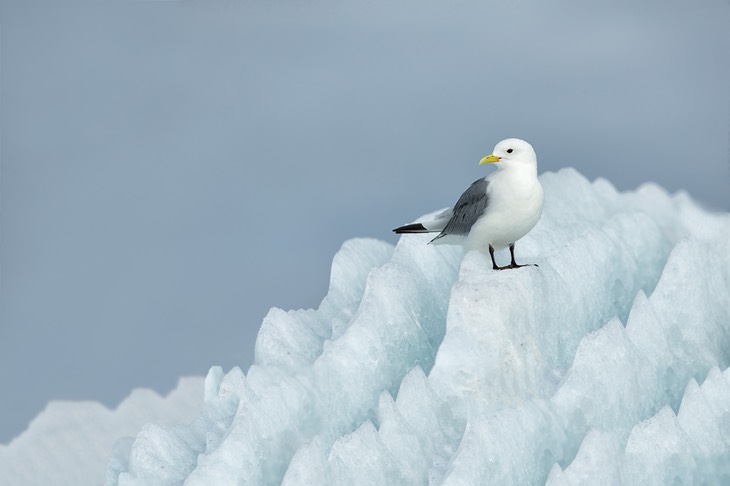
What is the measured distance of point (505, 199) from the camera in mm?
7438

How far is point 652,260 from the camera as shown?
9812 mm

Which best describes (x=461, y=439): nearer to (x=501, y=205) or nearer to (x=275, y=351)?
(x=501, y=205)

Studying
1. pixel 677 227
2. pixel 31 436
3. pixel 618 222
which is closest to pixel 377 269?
pixel 618 222

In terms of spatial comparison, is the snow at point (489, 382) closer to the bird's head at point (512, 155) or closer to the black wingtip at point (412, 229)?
the black wingtip at point (412, 229)

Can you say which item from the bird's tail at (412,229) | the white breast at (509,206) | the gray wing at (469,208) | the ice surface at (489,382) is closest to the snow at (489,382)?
the ice surface at (489,382)

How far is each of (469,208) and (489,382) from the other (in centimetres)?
124

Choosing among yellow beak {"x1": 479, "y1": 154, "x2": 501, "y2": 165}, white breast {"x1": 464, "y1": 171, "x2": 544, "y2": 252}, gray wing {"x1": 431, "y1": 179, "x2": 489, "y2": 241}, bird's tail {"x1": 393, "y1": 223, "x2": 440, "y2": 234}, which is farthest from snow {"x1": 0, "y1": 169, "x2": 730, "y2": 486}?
yellow beak {"x1": 479, "y1": 154, "x2": 501, "y2": 165}

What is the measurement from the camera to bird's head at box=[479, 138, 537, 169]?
7453 millimetres

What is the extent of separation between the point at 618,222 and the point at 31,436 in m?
6.73

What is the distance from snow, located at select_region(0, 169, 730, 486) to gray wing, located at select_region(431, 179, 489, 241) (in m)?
0.25

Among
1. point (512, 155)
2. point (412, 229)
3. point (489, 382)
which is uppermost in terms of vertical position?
point (512, 155)

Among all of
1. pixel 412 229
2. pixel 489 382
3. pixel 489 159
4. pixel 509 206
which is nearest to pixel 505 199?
pixel 509 206

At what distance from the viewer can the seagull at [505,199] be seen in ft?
24.4

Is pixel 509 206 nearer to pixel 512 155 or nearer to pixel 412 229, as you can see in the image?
pixel 512 155
